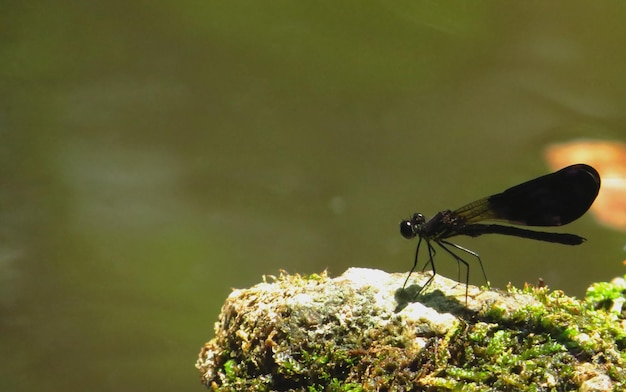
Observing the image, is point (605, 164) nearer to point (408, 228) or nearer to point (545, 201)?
point (545, 201)

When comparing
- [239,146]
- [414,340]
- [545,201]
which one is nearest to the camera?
[414,340]

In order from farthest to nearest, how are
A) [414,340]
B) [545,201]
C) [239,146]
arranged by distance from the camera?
[239,146] < [545,201] < [414,340]

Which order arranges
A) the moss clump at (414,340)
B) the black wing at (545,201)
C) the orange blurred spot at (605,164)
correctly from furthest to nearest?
1. the orange blurred spot at (605,164)
2. the black wing at (545,201)
3. the moss clump at (414,340)

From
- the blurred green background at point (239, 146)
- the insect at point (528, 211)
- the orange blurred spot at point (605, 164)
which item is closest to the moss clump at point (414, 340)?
the insect at point (528, 211)

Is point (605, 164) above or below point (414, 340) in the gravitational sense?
above

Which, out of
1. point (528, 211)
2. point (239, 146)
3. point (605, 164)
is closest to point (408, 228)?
point (528, 211)

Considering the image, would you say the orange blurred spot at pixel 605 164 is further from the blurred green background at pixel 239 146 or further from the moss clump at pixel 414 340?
the moss clump at pixel 414 340
